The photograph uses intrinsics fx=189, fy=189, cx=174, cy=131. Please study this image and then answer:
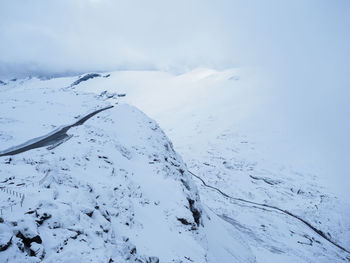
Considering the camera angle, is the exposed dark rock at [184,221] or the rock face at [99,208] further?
the exposed dark rock at [184,221]

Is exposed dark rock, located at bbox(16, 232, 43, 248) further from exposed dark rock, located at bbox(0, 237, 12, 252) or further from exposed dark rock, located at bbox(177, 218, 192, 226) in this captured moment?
exposed dark rock, located at bbox(177, 218, 192, 226)

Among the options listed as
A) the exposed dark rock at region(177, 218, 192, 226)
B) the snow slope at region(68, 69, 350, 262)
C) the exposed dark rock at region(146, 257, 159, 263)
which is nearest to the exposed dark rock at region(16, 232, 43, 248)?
the exposed dark rock at region(146, 257, 159, 263)

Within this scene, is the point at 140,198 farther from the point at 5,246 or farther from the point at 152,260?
the point at 5,246

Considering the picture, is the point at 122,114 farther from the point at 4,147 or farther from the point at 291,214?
the point at 291,214

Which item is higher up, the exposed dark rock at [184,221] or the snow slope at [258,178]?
the exposed dark rock at [184,221]

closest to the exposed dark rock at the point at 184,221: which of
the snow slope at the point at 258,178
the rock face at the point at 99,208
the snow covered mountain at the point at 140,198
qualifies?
the rock face at the point at 99,208

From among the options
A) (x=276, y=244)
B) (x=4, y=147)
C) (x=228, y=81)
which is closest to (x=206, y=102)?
(x=228, y=81)

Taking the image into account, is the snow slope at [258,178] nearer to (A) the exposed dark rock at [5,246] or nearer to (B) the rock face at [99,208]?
(B) the rock face at [99,208]
